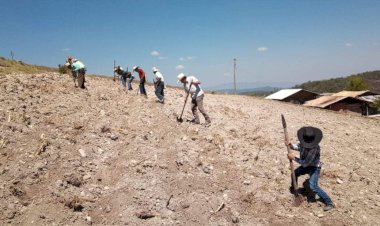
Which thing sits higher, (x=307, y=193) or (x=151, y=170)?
(x=151, y=170)

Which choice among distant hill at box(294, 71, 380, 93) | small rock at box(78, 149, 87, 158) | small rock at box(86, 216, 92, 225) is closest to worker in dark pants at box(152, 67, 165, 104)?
small rock at box(78, 149, 87, 158)

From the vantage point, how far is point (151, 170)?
10234 millimetres

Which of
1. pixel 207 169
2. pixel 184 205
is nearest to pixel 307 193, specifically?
pixel 207 169

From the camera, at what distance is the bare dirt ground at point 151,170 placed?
8500mm

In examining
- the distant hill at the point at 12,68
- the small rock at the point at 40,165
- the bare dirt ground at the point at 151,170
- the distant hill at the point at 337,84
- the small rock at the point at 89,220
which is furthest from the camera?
the distant hill at the point at 337,84

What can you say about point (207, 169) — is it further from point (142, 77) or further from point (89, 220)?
point (142, 77)

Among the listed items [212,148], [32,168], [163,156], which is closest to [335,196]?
[212,148]

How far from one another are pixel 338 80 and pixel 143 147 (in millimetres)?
184882

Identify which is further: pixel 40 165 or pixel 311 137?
pixel 40 165

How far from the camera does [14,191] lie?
27.5 ft

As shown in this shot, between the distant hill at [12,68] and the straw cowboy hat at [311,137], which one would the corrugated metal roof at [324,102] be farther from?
the straw cowboy hat at [311,137]

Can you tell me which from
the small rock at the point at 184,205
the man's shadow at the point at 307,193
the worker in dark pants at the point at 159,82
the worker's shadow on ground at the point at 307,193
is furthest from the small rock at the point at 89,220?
the worker in dark pants at the point at 159,82

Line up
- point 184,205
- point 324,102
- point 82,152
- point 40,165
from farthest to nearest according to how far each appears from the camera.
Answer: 1. point 324,102
2. point 82,152
3. point 40,165
4. point 184,205

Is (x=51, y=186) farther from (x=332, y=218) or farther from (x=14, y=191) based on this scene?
(x=332, y=218)
